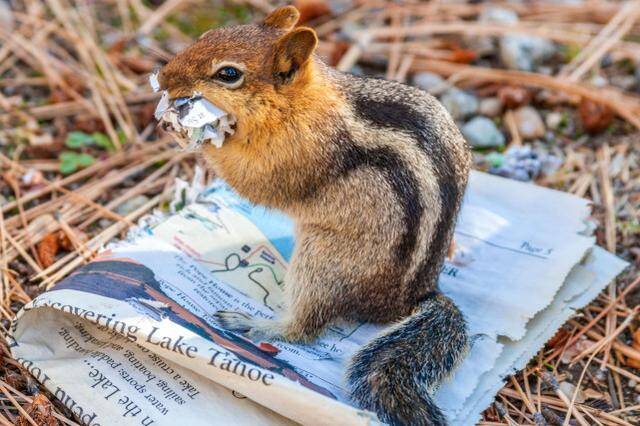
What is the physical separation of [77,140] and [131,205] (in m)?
0.58

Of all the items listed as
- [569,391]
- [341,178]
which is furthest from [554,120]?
[341,178]

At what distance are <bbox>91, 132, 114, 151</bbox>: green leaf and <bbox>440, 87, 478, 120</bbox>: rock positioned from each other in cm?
156

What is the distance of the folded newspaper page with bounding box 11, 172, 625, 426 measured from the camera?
1999 millimetres

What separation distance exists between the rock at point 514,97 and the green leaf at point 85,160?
1.93m

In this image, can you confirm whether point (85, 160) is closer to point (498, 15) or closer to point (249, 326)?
point (249, 326)

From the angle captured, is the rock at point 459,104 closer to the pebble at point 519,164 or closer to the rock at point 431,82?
the rock at point 431,82

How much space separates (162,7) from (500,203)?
Result: 7.53 feet

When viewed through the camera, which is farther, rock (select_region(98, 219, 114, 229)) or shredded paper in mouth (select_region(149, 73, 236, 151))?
rock (select_region(98, 219, 114, 229))

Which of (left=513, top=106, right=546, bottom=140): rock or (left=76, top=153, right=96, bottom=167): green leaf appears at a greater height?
(left=76, top=153, right=96, bottom=167): green leaf

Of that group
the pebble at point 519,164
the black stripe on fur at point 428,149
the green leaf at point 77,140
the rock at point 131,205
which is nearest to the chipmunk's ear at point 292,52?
the black stripe on fur at point 428,149

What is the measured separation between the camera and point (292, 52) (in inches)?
84.7

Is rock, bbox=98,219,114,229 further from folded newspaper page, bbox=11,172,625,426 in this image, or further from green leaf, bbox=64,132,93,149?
green leaf, bbox=64,132,93,149

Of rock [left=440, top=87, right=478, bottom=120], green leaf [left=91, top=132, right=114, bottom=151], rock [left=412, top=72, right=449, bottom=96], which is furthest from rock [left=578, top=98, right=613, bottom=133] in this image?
green leaf [left=91, top=132, right=114, bottom=151]

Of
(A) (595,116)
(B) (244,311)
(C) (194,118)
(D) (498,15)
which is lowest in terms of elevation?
(A) (595,116)
